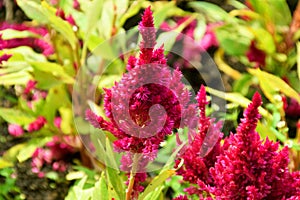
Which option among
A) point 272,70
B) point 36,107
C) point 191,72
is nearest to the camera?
point 36,107

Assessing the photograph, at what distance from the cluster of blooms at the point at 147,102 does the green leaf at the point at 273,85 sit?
0.83 metres

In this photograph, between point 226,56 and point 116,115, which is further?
point 226,56

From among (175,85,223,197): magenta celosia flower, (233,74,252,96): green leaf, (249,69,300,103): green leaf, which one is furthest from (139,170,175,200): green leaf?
(233,74,252,96): green leaf

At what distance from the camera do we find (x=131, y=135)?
3.83 feet

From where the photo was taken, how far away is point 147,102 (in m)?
1.13

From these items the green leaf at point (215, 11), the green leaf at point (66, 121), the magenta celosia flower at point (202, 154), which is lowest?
the green leaf at point (66, 121)

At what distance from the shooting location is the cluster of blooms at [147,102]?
111cm

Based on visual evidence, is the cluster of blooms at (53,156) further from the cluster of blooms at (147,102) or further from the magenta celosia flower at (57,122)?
the cluster of blooms at (147,102)

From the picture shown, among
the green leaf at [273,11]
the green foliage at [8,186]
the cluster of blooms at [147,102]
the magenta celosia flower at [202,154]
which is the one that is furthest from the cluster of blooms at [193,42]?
the cluster of blooms at [147,102]

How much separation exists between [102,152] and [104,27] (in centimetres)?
106

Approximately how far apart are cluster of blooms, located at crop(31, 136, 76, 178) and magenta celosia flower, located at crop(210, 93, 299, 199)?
1.32 meters

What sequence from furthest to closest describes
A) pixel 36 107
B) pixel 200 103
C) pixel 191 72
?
1. pixel 191 72
2. pixel 36 107
3. pixel 200 103

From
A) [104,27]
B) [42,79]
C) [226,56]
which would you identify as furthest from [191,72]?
[42,79]

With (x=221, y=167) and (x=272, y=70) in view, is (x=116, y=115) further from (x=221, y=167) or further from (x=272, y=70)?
(x=272, y=70)
